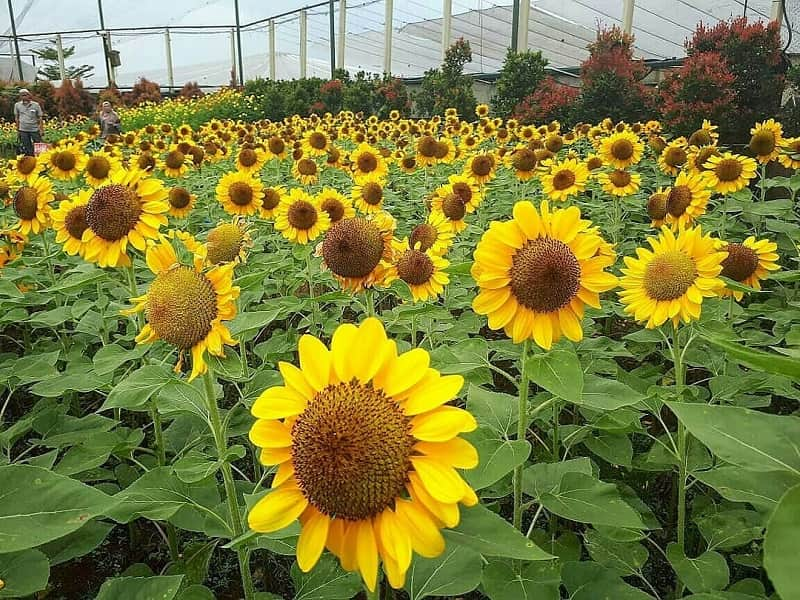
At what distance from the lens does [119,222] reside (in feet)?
7.22

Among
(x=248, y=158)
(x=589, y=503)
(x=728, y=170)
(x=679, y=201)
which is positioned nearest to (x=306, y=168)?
(x=248, y=158)

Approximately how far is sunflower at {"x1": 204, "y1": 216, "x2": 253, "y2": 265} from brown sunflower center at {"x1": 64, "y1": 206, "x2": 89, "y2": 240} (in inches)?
17.1

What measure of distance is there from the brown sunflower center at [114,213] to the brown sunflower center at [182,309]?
72 cm

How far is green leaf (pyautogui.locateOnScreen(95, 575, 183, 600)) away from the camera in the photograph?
1.28 metres

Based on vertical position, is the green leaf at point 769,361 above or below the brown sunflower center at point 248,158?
above

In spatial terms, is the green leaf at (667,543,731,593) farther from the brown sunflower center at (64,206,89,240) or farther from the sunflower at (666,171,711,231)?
the brown sunflower center at (64,206,89,240)

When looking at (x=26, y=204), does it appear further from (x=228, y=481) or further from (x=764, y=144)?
(x=764, y=144)

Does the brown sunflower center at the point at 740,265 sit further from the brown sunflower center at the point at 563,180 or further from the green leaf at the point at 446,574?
the brown sunflower center at the point at 563,180

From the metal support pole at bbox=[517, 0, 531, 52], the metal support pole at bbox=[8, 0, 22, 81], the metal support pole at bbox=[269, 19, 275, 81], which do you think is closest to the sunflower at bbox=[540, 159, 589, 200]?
the metal support pole at bbox=[517, 0, 531, 52]

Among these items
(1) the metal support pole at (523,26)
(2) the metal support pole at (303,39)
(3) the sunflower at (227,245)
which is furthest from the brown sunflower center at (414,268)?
(2) the metal support pole at (303,39)

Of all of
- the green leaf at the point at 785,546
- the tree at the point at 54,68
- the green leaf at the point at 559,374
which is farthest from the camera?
the tree at the point at 54,68

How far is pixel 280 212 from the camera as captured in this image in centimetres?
325

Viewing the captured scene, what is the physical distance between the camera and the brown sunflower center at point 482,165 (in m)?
4.73

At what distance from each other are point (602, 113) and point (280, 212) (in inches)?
360
